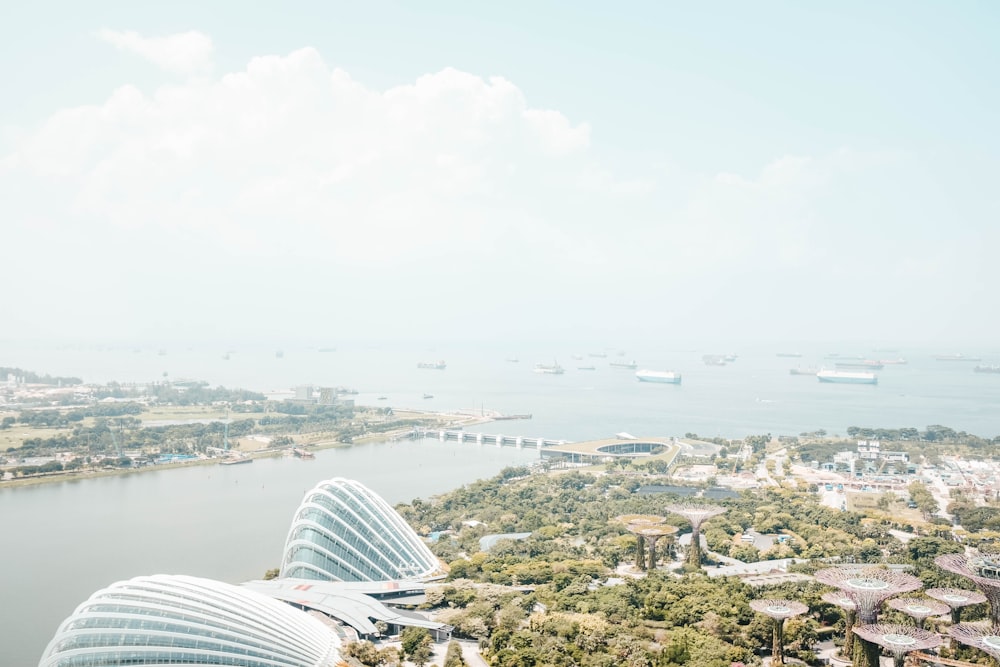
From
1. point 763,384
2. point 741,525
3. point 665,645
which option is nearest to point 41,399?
point 741,525

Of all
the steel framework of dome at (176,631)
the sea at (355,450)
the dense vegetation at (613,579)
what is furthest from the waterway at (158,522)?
the dense vegetation at (613,579)

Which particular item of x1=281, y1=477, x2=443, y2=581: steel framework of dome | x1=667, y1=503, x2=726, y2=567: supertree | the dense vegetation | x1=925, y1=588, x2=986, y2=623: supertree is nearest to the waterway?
x1=281, y1=477, x2=443, y2=581: steel framework of dome

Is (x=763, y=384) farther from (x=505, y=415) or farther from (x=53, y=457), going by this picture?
(x=53, y=457)

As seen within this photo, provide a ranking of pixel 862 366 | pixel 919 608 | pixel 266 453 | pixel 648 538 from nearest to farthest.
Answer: pixel 919 608
pixel 648 538
pixel 266 453
pixel 862 366

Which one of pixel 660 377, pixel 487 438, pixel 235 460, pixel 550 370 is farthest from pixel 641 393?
pixel 235 460

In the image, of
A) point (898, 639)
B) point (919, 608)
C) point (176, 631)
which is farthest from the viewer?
point (919, 608)

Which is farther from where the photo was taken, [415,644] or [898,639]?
[415,644]

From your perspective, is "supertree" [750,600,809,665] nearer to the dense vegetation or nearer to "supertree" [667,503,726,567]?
the dense vegetation

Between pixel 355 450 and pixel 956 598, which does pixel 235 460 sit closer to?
pixel 355 450
